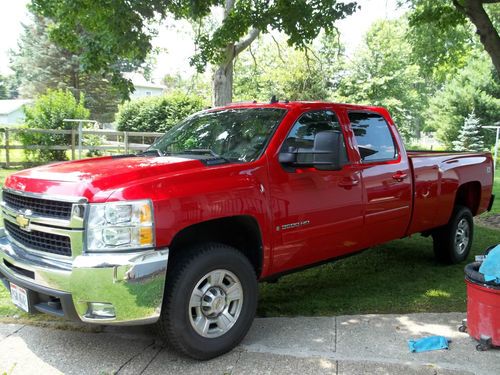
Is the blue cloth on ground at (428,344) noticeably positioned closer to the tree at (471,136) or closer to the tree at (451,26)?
the tree at (451,26)

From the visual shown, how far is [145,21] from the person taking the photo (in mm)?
7871

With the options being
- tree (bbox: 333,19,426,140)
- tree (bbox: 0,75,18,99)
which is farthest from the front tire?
tree (bbox: 0,75,18,99)

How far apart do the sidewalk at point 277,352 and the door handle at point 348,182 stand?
4.00 ft

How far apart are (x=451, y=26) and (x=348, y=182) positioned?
8302 mm

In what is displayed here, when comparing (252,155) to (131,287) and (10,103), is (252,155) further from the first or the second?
(10,103)

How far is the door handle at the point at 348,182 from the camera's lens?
450 centimetres

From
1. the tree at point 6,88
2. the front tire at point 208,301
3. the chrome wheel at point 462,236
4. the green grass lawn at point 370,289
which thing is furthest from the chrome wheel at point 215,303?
the tree at point 6,88

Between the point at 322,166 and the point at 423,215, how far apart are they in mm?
2164

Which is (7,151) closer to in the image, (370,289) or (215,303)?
(370,289)

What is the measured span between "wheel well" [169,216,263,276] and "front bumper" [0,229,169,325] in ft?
1.14

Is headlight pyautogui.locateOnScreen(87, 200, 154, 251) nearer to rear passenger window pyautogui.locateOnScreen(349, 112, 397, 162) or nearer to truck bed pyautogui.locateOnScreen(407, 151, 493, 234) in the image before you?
rear passenger window pyautogui.locateOnScreen(349, 112, 397, 162)

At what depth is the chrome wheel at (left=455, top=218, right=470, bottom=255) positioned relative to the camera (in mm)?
6426

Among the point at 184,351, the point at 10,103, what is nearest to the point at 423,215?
the point at 184,351

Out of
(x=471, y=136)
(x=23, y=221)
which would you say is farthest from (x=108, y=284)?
(x=471, y=136)
